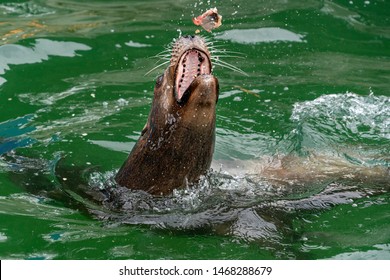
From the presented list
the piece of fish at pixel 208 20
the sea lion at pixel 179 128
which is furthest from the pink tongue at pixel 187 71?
the piece of fish at pixel 208 20

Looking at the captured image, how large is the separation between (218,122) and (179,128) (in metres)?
2.15

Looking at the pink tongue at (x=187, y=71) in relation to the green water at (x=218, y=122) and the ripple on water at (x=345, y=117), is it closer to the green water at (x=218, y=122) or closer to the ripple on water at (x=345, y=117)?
the green water at (x=218, y=122)

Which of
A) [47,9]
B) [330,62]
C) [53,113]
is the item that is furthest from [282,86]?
[47,9]

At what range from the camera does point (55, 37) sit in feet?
31.9

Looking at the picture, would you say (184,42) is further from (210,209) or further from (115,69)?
(115,69)

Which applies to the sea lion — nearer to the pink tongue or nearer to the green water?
the pink tongue

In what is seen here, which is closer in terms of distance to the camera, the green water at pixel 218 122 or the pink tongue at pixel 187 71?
the pink tongue at pixel 187 71

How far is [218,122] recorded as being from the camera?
799 centimetres

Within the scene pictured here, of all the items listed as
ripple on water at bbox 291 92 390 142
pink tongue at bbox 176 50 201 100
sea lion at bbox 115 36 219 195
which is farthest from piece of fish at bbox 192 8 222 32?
pink tongue at bbox 176 50 201 100

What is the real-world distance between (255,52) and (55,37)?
7.81ft

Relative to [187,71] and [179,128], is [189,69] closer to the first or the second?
[187,71]

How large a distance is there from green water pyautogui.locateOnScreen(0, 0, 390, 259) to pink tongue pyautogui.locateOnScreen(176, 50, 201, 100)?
13.6 inches

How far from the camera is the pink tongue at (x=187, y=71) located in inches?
223
